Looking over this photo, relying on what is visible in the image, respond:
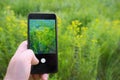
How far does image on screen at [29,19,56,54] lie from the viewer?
166 centimetres

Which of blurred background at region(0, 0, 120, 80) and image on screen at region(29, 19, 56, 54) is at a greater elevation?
image on screen at region(29, 19, 56, 54)

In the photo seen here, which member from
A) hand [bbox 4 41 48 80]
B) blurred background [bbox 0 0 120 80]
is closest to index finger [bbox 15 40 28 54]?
Result: hand [bbox 4 41 48 80]

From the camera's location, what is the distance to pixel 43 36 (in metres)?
1.66

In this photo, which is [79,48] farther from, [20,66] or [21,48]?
[20,66]

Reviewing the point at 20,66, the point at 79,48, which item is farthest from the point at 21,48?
the point at 79,48

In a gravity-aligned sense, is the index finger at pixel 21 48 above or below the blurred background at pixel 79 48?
above

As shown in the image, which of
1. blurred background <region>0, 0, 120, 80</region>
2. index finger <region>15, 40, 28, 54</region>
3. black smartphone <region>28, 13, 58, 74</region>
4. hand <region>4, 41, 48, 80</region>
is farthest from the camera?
blurred background <region>0, 0, 120, 80</region>

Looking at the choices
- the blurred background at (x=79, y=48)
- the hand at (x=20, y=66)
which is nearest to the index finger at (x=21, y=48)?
the hand at (x=20, y=66)

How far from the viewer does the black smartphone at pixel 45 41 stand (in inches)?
64.9

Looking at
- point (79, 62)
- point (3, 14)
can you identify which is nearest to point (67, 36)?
point (79, 62)

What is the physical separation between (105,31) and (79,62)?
31.1 inches

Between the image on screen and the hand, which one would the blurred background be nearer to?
the image on screen

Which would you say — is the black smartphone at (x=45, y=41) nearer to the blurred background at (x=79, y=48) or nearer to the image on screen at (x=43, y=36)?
the image on screen at (x=43, y=36)

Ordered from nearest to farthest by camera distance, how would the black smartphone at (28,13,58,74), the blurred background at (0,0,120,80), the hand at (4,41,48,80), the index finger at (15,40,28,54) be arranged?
the hand at (4,41,48,80)
the index finger at (15,40,28,54)
the black smartphone at (28,13,58,74)
the blurred background at (0,0,120,80)
